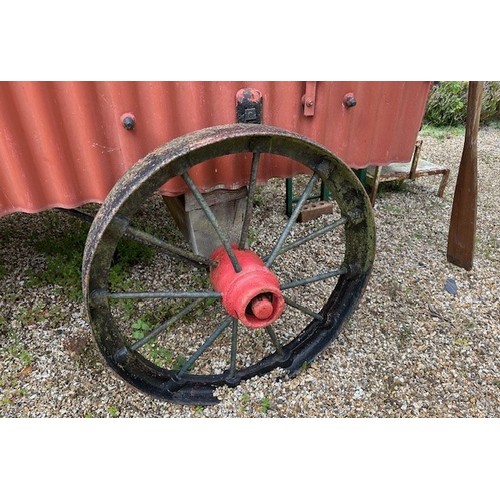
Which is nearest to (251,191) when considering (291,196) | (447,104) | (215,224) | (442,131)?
(215,224)

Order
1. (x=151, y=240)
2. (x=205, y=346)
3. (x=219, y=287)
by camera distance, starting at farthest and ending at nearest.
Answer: (x=205, y=346)
(x=219, y=287)
(x=151, y=240)

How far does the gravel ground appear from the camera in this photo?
2.32 meters

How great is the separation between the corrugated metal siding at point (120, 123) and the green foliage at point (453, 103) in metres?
5.61

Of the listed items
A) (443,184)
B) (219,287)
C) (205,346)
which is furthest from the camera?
(443,184)

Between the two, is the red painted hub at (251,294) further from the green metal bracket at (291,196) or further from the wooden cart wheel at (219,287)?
the green metal bracket at (291,196)

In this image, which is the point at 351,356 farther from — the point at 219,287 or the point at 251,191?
the point at 251,191

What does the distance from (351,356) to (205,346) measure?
989 millimetres

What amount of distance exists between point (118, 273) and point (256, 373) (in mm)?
1359

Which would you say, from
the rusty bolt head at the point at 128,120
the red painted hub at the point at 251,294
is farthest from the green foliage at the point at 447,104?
the rusty bolt head at the point at 128,120

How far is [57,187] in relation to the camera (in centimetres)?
204

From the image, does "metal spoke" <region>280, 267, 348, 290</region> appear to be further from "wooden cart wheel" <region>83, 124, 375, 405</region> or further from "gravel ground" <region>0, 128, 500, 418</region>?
"gravel ground" <region>0, 128, 500, 418</region>

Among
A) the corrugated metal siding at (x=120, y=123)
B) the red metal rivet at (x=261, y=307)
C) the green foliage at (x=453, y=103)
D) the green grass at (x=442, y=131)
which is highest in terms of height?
the corrugated metal siding at (x=120, y=123)

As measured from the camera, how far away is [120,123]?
1.95 meters

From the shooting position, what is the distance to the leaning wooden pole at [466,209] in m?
3.21
